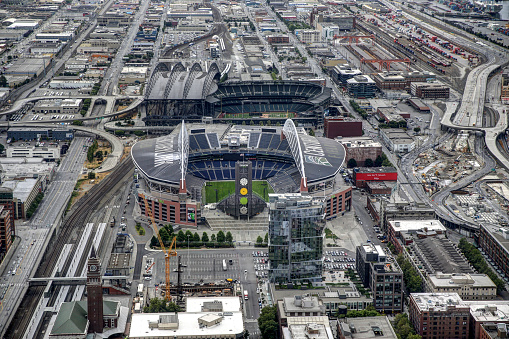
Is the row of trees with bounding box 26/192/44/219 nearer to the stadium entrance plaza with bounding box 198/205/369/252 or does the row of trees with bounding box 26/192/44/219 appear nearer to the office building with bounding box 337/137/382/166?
the stadium entrance plaza with bounding box 198/205/369/252

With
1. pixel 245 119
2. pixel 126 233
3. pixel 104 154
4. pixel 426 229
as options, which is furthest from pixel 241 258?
pixel 245 119

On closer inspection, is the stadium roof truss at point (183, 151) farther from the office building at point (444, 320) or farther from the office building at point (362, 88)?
the office building at point (362, 88)

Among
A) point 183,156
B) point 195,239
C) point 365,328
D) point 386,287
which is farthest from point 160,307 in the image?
point 183,156

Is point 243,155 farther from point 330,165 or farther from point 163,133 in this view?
point 163,133

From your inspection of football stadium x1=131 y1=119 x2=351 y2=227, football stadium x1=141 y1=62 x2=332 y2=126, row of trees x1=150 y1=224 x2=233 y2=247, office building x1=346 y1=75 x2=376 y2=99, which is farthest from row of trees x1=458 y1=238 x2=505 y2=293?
office building x1=346 y1=75 x2=376 y2=99

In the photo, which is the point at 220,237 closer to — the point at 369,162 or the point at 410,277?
the point at 410,277

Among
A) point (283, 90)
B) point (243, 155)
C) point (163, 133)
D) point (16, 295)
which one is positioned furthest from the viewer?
point (283, 90)

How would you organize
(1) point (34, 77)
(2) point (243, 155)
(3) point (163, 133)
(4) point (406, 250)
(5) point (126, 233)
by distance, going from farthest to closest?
(1) point (34, 77), (3) point (163, 133), (2) point (243, 155), (5) point (126, 233), (4) point (406, 250)

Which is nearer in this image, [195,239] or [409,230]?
[409,230]
